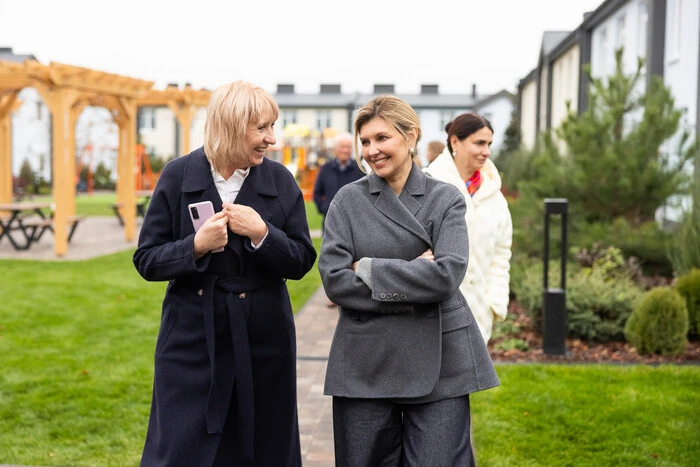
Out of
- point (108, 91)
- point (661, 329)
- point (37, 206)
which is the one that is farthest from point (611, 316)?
point (37, 206)

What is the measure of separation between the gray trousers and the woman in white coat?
4.00ft

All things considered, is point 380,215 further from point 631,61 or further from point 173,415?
point 631,61

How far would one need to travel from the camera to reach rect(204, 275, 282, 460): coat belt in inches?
116

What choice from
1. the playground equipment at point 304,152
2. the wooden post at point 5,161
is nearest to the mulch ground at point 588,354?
the wooden post at point 5,161

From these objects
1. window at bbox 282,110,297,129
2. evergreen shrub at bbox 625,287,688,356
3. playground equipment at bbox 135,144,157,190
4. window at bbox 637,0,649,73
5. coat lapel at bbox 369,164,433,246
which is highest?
window at bbox 282,110,297,129

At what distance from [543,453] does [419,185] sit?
2.51 metres

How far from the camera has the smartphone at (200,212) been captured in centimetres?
290

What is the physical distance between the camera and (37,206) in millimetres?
17188

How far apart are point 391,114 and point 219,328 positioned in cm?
97

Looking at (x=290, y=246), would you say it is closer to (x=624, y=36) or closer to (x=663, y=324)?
(x=663, y=324)

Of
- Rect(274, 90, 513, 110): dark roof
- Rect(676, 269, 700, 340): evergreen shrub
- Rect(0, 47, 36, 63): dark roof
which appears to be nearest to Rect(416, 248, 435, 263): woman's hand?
Rect(676, 269, 700, 340): evergreen shrub

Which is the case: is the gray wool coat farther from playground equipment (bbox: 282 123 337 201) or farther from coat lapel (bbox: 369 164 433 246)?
playground equipment (bbox: 282 123 337 201)

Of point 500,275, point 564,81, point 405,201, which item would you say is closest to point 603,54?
point 564,81

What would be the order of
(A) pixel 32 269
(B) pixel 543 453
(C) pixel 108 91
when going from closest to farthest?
(B) pixel 543 453
(A) pixel 32 269
(C) pixel 108 91
